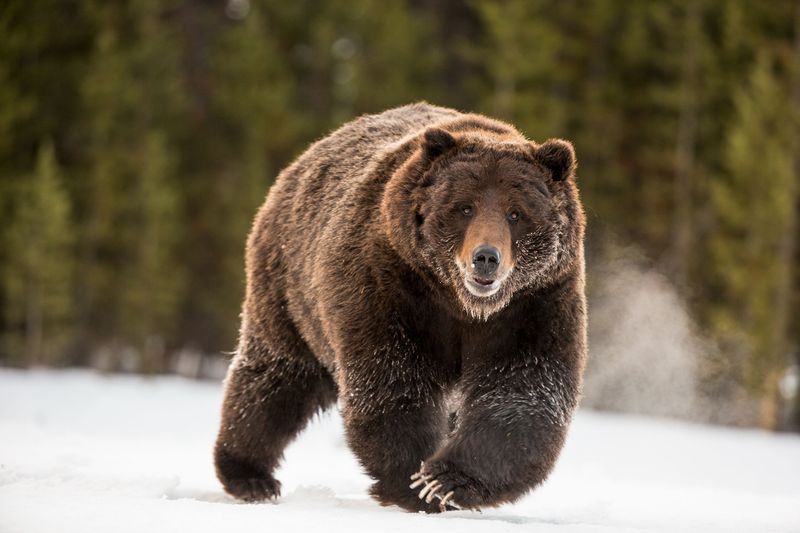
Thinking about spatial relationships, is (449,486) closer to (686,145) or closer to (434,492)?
(434,492)

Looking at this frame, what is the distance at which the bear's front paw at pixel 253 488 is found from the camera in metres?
6.52

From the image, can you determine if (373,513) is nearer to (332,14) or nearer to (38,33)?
(38,33)

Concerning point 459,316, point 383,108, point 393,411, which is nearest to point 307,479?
point 393,411

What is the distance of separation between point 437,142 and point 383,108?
77.5ft

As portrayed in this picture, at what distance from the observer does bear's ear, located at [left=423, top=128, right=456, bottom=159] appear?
17.8 feet

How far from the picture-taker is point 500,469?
5125 mm

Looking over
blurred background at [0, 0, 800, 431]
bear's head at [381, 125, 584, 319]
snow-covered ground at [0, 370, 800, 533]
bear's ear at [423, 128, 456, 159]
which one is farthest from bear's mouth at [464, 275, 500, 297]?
blurred background at [0, 0, 800, 431]

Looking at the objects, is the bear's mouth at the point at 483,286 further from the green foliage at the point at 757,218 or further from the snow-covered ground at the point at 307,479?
the green foliage at the point at 757,218

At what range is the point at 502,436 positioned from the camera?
5.15 metres

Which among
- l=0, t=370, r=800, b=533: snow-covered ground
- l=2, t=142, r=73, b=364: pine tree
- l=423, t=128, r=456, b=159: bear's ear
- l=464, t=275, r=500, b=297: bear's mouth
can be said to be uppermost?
l=423, t=128, r=456, b=159: bear's ear

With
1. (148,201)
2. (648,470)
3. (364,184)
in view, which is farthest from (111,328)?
(364,184)

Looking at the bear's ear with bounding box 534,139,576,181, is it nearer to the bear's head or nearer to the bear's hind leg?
the bear's head

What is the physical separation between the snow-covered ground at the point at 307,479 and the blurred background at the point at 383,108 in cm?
452

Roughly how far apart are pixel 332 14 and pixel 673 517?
2658 cm
